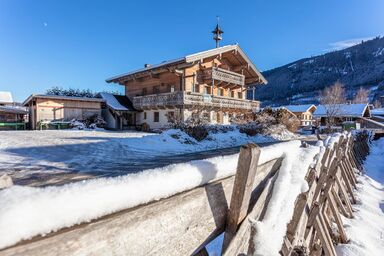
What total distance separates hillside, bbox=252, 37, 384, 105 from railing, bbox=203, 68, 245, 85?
86642 mm

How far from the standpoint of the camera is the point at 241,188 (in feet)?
5.25

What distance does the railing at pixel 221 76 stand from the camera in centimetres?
2242

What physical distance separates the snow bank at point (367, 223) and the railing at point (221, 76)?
15.0 metres

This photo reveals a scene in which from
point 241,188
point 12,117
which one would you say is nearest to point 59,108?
point 12,117

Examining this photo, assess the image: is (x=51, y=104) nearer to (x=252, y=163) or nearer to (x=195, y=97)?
(x=195, y=97)

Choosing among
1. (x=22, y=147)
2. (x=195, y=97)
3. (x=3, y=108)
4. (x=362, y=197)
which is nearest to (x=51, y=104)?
(x=3, y=108)

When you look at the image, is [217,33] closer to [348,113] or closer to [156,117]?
[156,117]

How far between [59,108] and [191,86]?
12337mm

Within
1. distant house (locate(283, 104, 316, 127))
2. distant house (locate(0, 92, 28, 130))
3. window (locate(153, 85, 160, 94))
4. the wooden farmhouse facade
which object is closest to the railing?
the wooden farmhouse facade

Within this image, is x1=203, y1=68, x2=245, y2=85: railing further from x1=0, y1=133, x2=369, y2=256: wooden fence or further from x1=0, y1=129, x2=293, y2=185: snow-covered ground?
x1=0, y1=133, x2=369, y2=256: wooden fence

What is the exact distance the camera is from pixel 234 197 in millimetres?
1626

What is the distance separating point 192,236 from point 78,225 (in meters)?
0.70

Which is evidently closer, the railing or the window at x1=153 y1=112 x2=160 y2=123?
the railing

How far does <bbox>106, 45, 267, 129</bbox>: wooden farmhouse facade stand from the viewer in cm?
2072
